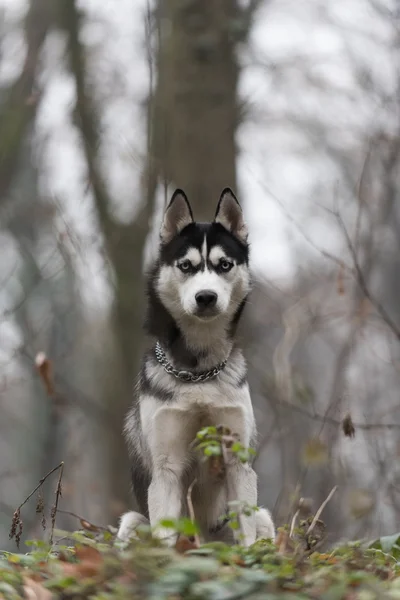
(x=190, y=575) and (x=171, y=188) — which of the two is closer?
(x=190, y=575)

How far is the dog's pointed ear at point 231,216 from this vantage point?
5551 millimetres

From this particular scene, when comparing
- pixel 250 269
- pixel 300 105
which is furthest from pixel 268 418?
pixel 250 269

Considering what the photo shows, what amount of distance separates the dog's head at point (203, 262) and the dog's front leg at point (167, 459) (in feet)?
2.15

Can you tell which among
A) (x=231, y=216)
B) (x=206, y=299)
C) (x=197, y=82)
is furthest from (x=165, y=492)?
(x=197, y=82)

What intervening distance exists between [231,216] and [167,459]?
68.0 inches

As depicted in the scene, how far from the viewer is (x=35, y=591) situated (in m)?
3.08

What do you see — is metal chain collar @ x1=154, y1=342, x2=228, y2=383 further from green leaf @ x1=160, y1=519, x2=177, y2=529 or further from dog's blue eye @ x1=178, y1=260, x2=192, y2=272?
green leaf @ x1=160, y1=519, x2=177, y2=529

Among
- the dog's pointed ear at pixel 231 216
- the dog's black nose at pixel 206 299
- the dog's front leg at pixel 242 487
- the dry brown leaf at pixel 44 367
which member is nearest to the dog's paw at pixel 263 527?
the dog's front leg at pixel 242 487

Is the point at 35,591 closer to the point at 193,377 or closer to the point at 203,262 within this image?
the point at 193,377

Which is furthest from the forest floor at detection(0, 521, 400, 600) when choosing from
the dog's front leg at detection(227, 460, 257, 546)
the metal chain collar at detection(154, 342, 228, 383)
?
the metal chain collar at detection(154, 342, 228, 383)

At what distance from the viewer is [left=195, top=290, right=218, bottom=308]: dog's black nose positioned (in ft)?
16.2

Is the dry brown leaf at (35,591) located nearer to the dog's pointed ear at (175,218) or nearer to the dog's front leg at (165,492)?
the dog's front leg at (165,492)

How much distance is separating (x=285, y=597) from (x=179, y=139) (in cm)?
661

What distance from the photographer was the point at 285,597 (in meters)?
2.67
